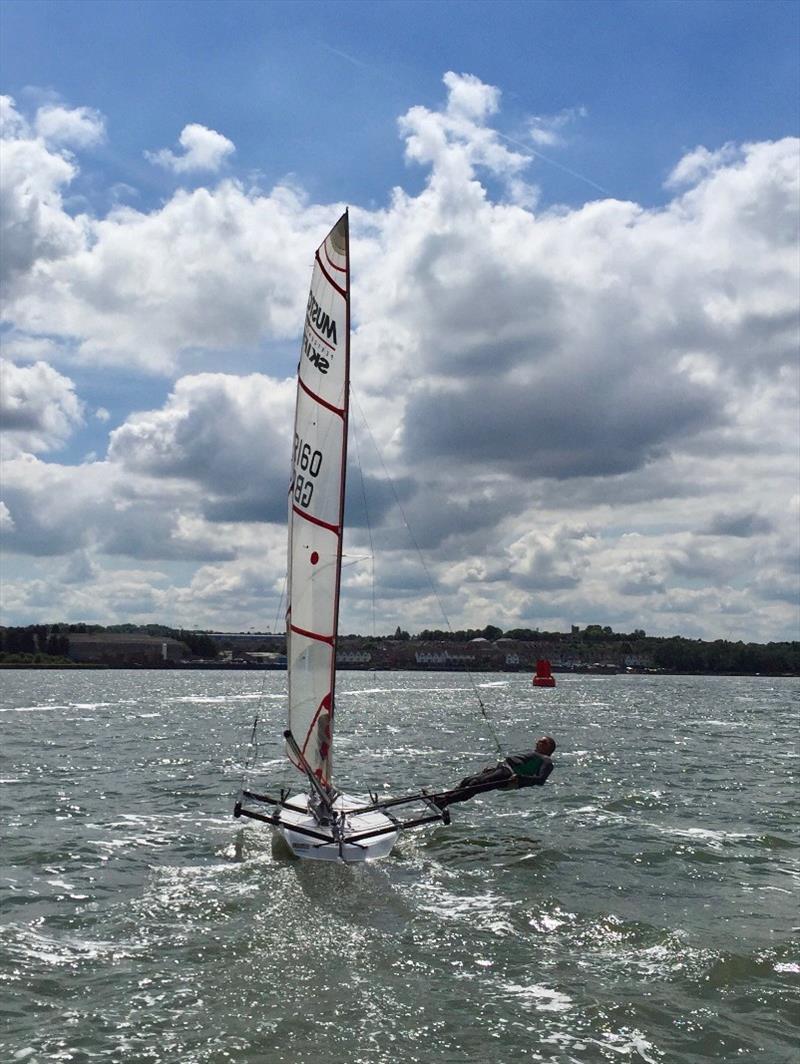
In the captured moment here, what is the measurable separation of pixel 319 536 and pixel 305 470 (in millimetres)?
1255

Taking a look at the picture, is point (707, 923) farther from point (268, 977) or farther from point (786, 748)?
point (786, 748)

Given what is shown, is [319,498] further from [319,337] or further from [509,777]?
[509,777]

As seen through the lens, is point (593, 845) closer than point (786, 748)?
Yes

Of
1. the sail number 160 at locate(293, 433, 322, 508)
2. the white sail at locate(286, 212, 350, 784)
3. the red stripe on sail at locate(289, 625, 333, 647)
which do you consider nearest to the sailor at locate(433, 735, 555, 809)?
the white sail at locate(286, 212, 350, 784)

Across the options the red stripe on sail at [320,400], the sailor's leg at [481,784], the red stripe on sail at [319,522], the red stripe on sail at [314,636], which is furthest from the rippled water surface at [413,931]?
the red stripe on sail at [320,400]

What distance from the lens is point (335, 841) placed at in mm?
16938

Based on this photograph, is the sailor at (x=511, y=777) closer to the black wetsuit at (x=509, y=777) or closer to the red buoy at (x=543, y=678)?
the black wetsuit at (x=509, y=777)

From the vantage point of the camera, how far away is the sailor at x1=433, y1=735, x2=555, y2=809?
59.7 ft

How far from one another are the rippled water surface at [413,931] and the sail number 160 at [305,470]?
252 inches

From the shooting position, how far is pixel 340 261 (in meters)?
18.4

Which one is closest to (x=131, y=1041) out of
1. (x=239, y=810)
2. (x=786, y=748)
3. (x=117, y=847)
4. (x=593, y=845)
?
(x=239, y=810)

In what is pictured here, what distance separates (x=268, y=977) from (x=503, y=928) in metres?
3.64

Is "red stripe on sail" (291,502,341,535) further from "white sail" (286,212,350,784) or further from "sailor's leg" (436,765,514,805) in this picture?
"sailor's leg" (436,765,514,805)

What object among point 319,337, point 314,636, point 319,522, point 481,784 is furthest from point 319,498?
point 481,784
